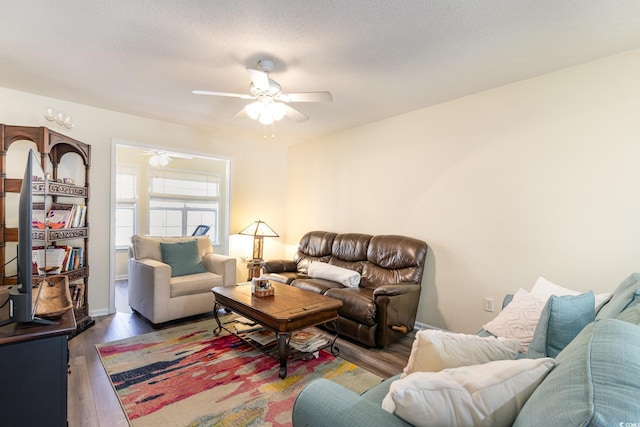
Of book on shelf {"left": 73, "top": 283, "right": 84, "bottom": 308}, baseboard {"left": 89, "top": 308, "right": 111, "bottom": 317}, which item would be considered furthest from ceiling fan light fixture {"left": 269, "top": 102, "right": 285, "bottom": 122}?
baseboard {"left": 89, "top": 308, "right": 111, "bottom": 317}

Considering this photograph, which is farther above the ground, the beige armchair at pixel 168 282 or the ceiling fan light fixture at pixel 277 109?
the ceiling fan light fixture at pixel 277 109

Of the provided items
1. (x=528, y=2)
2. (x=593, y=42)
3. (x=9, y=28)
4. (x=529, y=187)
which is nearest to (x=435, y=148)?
(x=529, y=187)

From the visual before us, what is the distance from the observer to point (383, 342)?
2803mm

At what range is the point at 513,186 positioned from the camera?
277cm

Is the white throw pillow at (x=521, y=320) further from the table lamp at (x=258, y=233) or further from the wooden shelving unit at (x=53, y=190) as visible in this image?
the wooden shelving unit at (x=53, y=190)

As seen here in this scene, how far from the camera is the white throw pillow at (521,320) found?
5.68 feet

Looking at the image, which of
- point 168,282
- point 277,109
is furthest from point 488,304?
point 168,282

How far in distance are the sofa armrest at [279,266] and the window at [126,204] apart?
314 centimetres

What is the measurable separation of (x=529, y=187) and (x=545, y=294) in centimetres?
108

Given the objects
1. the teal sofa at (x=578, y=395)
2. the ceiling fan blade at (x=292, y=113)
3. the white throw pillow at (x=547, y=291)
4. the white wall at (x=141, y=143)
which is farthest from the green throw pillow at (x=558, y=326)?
the white wall at (x=141, y=143)

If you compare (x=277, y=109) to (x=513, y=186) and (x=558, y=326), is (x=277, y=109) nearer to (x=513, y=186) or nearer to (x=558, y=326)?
(x=513, y=186)

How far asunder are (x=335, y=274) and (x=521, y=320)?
1.95 meters

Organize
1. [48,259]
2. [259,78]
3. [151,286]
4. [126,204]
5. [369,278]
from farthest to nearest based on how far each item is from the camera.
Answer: [126,204] < [369,278] < [151,286] < [48,259] < [259,78]

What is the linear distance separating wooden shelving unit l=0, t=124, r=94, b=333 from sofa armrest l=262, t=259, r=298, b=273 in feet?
6.45
